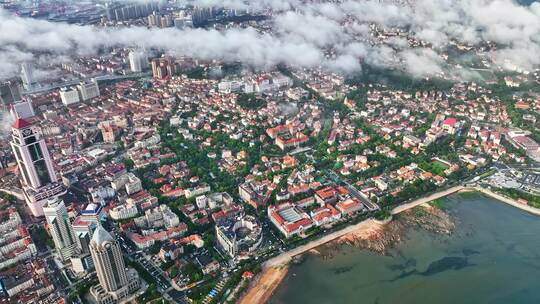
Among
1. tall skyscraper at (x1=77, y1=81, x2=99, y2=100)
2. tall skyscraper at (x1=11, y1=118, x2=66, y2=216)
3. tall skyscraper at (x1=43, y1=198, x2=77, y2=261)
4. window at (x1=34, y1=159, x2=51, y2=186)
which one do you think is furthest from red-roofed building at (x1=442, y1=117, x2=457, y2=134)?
tall skyscraper at (x1=77, y1=81, x2=99, y2=100)

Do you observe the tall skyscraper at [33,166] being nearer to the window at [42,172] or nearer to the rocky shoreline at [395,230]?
the window at [42,172]

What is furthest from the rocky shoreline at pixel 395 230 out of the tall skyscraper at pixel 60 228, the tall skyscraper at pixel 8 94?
the tall skyscraper at pixel 8 94

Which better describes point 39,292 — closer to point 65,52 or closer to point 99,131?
point 99,131

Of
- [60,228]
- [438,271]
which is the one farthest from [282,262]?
[60,228]

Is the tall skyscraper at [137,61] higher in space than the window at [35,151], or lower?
lower

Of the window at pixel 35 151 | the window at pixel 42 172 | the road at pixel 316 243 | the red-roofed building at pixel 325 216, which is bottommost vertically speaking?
the road at pixel 316 243

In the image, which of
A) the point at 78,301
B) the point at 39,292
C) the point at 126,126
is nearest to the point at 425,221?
the point at 78,301

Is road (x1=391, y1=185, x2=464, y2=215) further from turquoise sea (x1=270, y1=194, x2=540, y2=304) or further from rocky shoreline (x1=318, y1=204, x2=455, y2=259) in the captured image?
turquoise sea (x1=270, y1=194, x2=540, y2=304)
